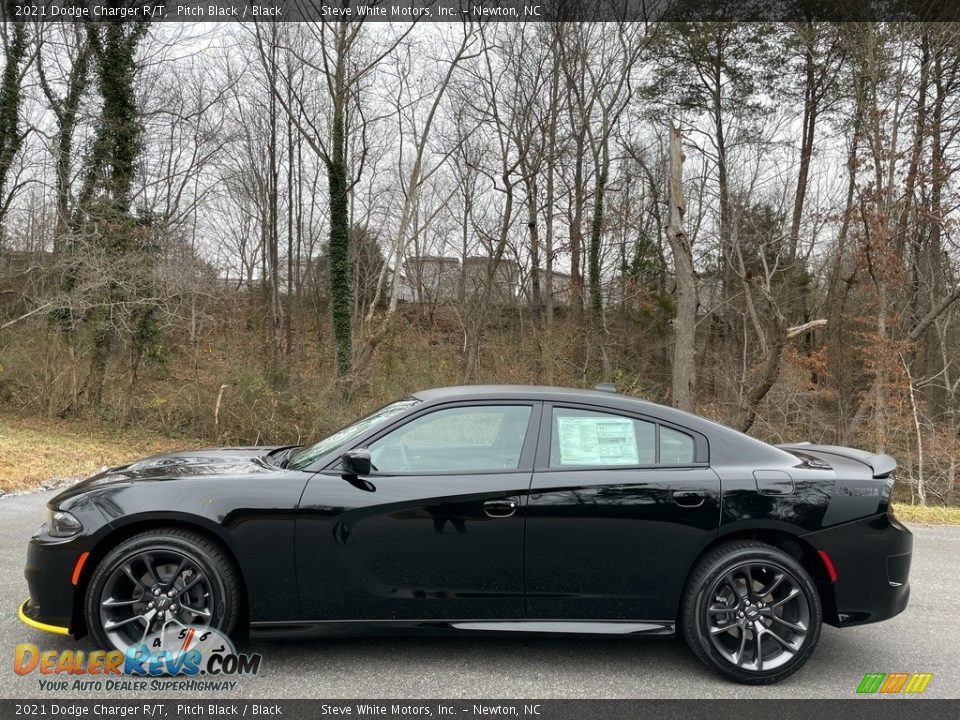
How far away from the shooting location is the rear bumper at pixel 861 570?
352 centimetres

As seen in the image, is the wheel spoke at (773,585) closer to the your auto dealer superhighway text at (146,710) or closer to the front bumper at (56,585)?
the your auto dealer superhighway text at (146,710)

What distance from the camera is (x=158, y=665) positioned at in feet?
10.8

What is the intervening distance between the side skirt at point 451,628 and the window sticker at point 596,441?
0.84m

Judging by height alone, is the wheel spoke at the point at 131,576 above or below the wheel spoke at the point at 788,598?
above

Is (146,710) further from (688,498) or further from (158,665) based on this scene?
(688,498)

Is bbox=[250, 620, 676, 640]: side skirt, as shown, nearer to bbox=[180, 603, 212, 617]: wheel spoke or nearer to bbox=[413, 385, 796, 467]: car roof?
bbox=[180, 603, 212, 617]: wheel spoke

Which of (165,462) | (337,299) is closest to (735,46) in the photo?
(337,299)

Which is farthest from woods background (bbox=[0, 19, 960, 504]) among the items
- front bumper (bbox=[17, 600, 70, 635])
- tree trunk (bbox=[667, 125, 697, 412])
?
front bumper (bbox=[17, 600, 70, 635])

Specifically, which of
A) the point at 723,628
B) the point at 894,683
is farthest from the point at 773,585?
the point at 894,683

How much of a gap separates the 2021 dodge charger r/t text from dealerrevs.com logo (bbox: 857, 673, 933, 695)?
31 centimetres

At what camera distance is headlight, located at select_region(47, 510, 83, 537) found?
337 centimetres

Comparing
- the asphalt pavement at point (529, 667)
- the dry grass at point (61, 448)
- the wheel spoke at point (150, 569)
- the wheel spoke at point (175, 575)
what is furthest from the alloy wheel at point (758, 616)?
the dry grass at point (61, 448)

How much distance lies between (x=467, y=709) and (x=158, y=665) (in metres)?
1.55

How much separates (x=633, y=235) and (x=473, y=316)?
844 centimetres
